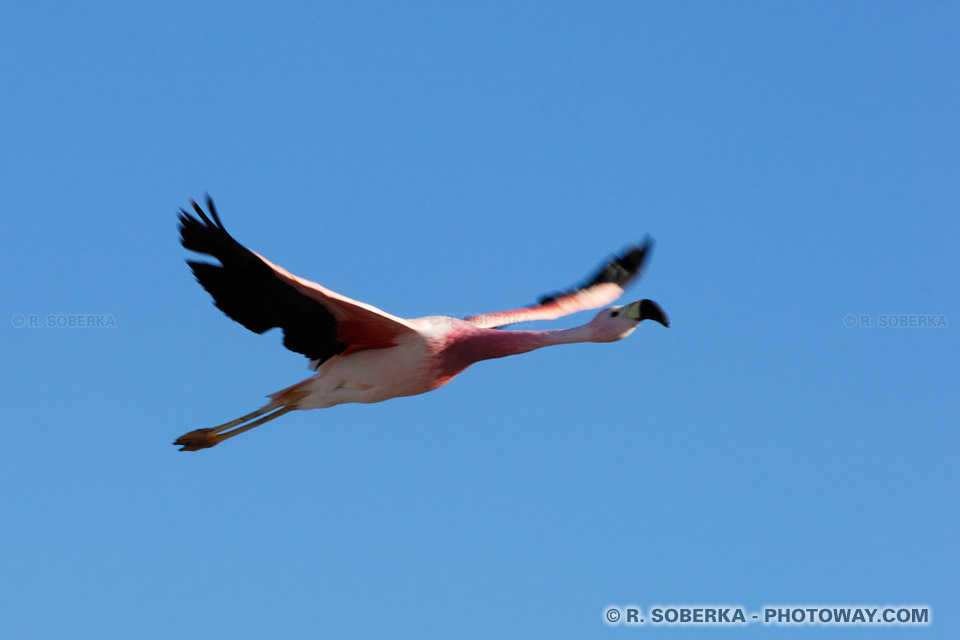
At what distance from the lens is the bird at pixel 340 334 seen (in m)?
11.0

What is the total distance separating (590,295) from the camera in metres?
15.2

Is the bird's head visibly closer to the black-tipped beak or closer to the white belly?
the black-tipped beak

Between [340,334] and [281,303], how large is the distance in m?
0.73

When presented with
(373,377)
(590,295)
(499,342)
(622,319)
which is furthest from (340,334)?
(590,295)

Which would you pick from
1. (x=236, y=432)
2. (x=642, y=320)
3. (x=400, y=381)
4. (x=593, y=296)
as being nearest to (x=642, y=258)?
(x=593, y=296)

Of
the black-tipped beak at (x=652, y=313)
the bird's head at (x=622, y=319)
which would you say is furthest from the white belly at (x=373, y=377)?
the black-tipped beak at (x=652, y=313)

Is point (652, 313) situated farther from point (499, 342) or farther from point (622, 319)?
point (499, 342)

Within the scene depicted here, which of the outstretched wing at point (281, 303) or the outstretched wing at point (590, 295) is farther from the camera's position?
the outstretched wing at point (590, 295)

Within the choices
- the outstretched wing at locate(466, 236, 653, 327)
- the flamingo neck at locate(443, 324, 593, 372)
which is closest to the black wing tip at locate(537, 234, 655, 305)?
the outstretched wing at locate(466, 236, 653, 327)

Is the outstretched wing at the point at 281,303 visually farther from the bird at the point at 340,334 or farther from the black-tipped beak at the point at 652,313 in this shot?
the black-tipped beak at the point at 652,313

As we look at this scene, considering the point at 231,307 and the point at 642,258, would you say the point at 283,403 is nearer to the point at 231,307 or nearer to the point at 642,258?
the point at 231,307

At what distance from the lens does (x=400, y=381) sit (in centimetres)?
1200

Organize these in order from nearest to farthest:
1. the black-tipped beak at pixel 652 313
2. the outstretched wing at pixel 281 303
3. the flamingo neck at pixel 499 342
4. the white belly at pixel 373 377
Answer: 1. the outstretched wing at pixel 281 303
2. the black-tipped beak at pixel 652 313
3. the white belly at pixel 373 377
4. the flamingo neck at pixel 499 342

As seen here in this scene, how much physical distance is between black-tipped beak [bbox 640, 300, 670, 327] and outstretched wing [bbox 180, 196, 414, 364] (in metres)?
2.25
